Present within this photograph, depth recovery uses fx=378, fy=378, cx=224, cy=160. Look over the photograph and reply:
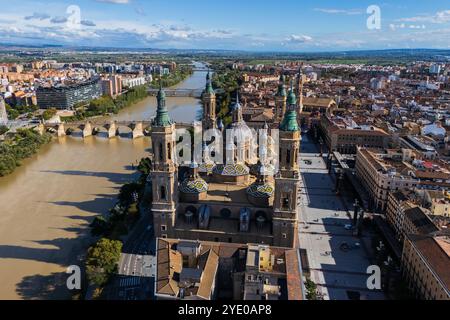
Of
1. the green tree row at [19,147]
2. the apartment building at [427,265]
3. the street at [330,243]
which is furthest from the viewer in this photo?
the green tree row at [19,147]

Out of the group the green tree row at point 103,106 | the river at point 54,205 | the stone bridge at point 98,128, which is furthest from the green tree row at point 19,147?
the green tree row at point 103,106

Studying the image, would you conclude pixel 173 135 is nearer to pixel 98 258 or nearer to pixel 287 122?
pixel 287 122

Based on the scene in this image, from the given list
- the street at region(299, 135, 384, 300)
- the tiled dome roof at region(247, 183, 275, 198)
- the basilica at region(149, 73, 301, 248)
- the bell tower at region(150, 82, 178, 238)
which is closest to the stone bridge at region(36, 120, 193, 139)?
the street at region(299, 135, 384, 300)

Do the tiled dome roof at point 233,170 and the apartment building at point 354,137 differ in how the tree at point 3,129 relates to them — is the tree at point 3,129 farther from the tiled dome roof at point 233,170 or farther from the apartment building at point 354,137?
the apartment building at point 354,137

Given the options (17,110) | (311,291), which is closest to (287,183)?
(311,291)

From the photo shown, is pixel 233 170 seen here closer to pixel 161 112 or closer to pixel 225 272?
pixel 161 112

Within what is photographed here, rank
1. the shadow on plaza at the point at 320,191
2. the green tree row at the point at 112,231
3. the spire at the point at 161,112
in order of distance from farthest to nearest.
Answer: the shadow on plaza at the point at 320,191, the green tree row at the point at 112,231, the spire at the point at 161,112

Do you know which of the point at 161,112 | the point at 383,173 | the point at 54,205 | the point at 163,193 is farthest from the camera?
the point at 54,205
